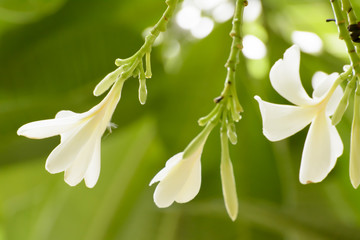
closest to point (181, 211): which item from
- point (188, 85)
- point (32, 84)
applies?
point (188, 85)

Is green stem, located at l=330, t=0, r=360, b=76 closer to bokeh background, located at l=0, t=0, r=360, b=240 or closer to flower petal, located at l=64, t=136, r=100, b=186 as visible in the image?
flower petal, located at l=64, t=136, r=100, b=186

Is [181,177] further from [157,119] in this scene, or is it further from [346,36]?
[157,119]

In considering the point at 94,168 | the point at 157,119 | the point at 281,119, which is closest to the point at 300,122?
the point at 281,119

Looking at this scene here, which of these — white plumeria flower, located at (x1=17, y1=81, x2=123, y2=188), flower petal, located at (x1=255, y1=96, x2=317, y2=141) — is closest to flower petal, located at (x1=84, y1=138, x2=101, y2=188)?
white plumeria flower, located at (x1=17, y1=81, x2=123, y2=188)

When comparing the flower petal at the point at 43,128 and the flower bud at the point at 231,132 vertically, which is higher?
the flower petal at the point at 43,128

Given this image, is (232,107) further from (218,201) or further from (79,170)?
(218,201)

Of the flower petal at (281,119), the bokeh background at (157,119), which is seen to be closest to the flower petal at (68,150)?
the flower petal at (281,119)

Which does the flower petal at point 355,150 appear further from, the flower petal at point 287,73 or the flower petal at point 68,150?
the flower petal at point 68,150
